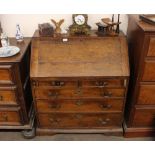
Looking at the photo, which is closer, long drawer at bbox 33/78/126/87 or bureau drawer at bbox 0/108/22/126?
long drawer at bbox 33/78/126/87

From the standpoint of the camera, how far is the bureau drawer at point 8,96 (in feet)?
5.50

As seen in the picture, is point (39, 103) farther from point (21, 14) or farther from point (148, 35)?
point (148, 35)

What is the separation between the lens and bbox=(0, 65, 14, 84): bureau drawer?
1550 millimetres

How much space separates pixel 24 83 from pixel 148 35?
1.13 m

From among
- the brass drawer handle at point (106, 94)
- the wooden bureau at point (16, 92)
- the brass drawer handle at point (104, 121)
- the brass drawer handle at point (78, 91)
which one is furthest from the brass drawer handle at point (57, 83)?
the brass drawer handle at point (104, 121)

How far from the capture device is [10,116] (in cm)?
186

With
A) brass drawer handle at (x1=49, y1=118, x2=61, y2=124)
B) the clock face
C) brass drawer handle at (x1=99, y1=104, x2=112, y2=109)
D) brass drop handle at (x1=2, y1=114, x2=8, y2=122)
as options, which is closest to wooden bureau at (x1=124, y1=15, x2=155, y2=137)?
brass drawer handle at (x1=99, y1=104, x2=112, y2=109)

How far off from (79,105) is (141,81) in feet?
1.95

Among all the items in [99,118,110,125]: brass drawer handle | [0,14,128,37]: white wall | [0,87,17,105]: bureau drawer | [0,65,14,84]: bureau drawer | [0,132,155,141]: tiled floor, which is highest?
[0,14,128,37]: white wall

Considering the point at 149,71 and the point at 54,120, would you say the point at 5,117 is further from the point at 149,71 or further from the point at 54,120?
the point at 149,71

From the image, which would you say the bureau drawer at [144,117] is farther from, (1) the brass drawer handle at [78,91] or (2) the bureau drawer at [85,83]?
(1) the brass drawer handle at [78,91]

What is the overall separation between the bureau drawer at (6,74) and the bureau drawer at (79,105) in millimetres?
321

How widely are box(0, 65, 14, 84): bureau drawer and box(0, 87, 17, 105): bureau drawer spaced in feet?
0.23

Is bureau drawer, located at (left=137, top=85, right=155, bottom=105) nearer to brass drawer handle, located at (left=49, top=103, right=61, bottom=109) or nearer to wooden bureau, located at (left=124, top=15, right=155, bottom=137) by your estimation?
wooden bureau, located at (left=124, top=15, right=155, bottom=137)
